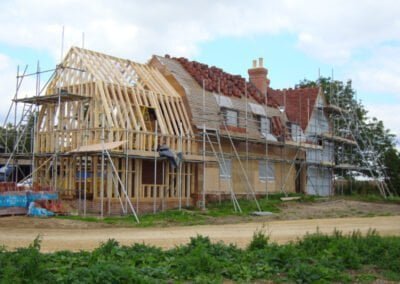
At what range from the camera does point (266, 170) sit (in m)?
33.1

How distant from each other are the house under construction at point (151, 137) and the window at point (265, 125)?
7 centimetres

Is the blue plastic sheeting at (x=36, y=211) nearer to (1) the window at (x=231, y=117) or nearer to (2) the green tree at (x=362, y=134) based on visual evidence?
(1) the window at (x=231, y=117)

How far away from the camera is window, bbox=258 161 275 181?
33.1 metres

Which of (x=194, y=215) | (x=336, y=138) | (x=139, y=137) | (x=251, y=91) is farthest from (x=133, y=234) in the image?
(x=336, y=138)

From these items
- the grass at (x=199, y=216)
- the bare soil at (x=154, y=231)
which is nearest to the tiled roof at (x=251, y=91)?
the grass at (x=199, y=216)

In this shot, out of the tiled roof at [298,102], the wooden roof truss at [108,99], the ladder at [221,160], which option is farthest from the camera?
the tiled roof at [298,102]

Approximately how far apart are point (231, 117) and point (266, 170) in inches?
147

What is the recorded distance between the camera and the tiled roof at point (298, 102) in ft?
129

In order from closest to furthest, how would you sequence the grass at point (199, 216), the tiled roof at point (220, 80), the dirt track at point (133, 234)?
the dirt track at point (133, 234) → the grass at point (199, 216) → the tiled roof at point (220, 80)

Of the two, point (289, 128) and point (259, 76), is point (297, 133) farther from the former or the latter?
point (259, 76)

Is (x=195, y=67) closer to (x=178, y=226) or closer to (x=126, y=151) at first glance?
(x=126, y=151)

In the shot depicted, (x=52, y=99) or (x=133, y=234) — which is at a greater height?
(x=52, y=99)

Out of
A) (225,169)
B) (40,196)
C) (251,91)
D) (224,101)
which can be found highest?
(251,91)

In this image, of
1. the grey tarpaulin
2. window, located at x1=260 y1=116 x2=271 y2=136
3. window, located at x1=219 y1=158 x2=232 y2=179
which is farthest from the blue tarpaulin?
window, located at x1=260 y1=116 x2=271 y2=136
